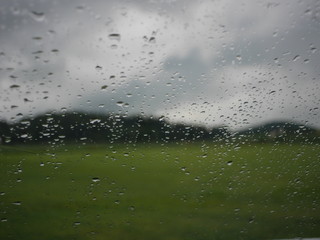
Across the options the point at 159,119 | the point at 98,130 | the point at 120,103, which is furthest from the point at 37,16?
the point at 159,119

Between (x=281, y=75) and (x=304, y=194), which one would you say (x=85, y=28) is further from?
(x=304, y=194)

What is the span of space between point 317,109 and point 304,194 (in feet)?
2.93

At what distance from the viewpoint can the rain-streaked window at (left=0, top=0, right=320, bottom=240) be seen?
262 cm

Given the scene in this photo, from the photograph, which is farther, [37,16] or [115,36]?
[115,36]

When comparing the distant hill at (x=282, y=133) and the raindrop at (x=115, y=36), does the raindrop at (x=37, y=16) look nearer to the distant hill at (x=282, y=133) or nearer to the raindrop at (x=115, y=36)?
the raindrop at (x=115, y=36)

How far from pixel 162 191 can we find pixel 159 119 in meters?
0.97

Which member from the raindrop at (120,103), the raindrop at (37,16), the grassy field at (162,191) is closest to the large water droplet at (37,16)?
the raindrop at (37,16)

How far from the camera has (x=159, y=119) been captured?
3.21 meters

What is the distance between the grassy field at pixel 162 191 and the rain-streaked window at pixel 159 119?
1 cm

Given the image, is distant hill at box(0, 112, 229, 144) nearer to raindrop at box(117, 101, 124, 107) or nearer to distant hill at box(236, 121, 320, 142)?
raindrop at box(117, 101, 124, 107)

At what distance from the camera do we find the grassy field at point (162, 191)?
324cm

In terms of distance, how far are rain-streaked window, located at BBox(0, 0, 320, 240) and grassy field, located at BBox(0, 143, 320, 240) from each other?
A: 0.04 ft

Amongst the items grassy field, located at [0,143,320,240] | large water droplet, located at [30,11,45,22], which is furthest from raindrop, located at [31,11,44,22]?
grassy field, located at [0,143,320,240]

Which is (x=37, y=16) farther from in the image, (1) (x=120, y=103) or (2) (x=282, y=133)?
(2) (x=282, y=133)
